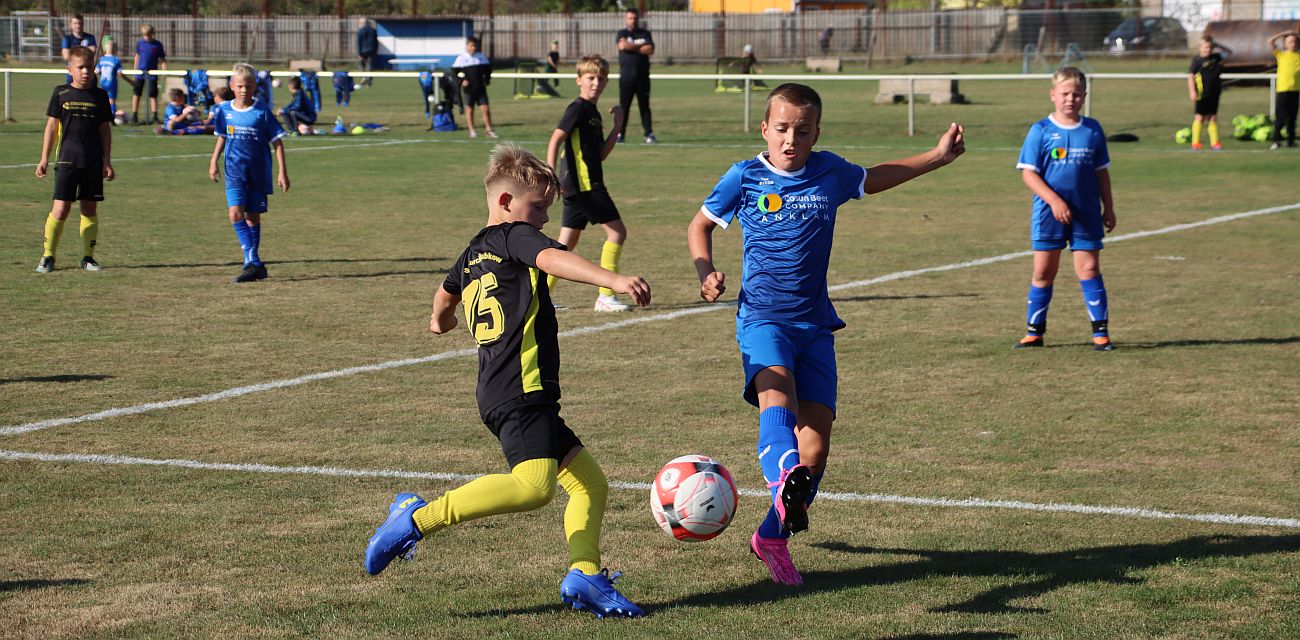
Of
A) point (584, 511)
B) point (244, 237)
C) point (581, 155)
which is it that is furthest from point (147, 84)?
point (584, 511)

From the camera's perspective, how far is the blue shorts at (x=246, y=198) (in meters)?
13.5

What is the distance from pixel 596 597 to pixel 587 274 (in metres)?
1.14

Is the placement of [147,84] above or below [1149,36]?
below

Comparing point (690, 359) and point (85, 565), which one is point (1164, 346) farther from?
point (85, 565)

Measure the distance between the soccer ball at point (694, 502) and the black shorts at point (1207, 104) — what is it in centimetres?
2229

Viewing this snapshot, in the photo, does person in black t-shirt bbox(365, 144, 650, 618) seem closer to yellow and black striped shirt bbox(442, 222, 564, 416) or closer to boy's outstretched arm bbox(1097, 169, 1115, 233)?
yellow and black striped shirt bbox(442, 222, 564, 416)

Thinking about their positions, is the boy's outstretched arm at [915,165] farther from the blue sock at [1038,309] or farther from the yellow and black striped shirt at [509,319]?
the blue sock at [1038,309]

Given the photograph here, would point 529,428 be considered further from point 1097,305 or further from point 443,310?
point 1097,305

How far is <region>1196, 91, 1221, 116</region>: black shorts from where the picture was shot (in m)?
25.2

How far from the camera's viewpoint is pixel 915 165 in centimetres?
610

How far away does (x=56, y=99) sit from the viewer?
13875 mm

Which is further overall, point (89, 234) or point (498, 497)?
point (89, 234)

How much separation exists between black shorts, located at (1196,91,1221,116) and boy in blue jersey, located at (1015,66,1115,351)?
16248mm

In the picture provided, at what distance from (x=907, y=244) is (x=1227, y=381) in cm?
684
